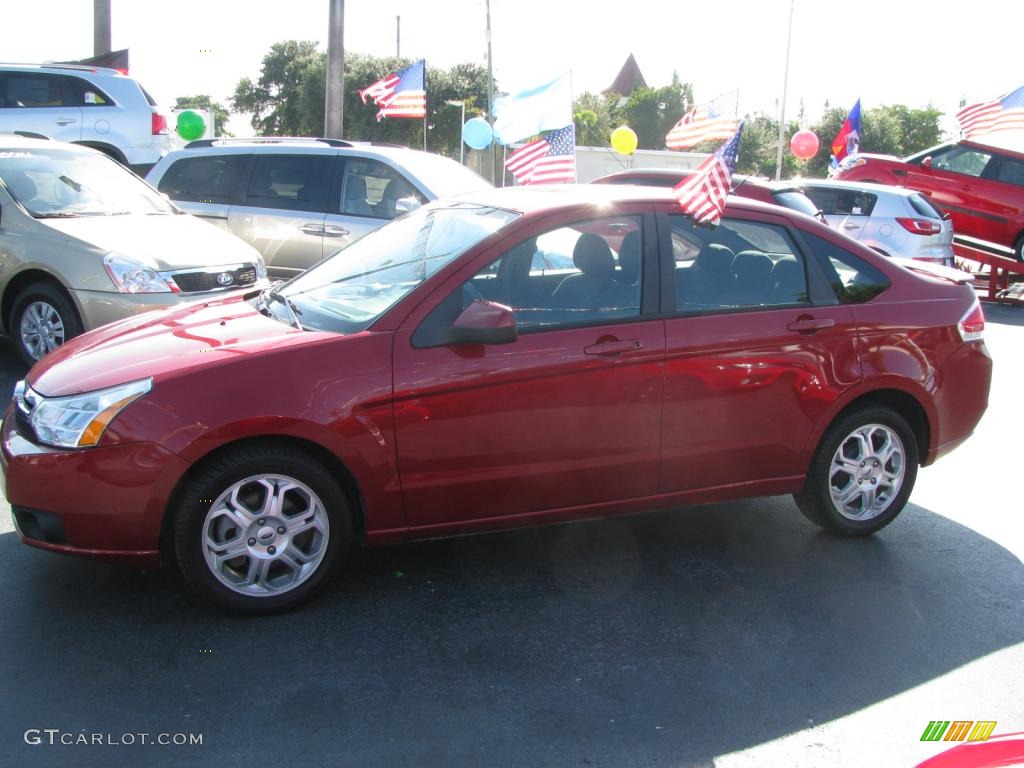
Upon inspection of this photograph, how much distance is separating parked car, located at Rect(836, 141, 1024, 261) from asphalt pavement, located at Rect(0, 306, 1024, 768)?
12.7 meters

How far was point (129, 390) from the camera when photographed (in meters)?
3.84

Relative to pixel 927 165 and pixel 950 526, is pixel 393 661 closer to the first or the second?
pixel 950 526

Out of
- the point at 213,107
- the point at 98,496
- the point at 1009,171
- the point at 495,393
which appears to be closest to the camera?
the point at 98,496

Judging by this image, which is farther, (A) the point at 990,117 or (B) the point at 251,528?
(A) the point at 990,117

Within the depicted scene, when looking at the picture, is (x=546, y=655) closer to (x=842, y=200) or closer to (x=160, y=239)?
(x=160, y=239)

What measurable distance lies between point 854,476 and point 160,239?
5464 mm

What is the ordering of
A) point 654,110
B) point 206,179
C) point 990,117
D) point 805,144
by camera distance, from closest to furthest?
point 206,179, point 990,117, point 805,144, point 654,110

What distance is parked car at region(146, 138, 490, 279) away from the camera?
9.94 metres

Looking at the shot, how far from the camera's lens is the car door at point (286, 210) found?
33.0 feet

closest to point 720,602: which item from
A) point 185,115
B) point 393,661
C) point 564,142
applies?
point 393,661

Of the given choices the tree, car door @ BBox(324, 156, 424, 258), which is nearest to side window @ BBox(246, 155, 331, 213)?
car door @ BBox(324, 156, 424, 258)

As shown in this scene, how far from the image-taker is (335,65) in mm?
19484

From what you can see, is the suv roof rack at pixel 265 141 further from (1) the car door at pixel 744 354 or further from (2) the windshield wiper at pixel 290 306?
(1) the car door at pixel 744 354

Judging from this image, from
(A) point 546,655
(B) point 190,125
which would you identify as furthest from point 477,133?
(A) point 546,655
